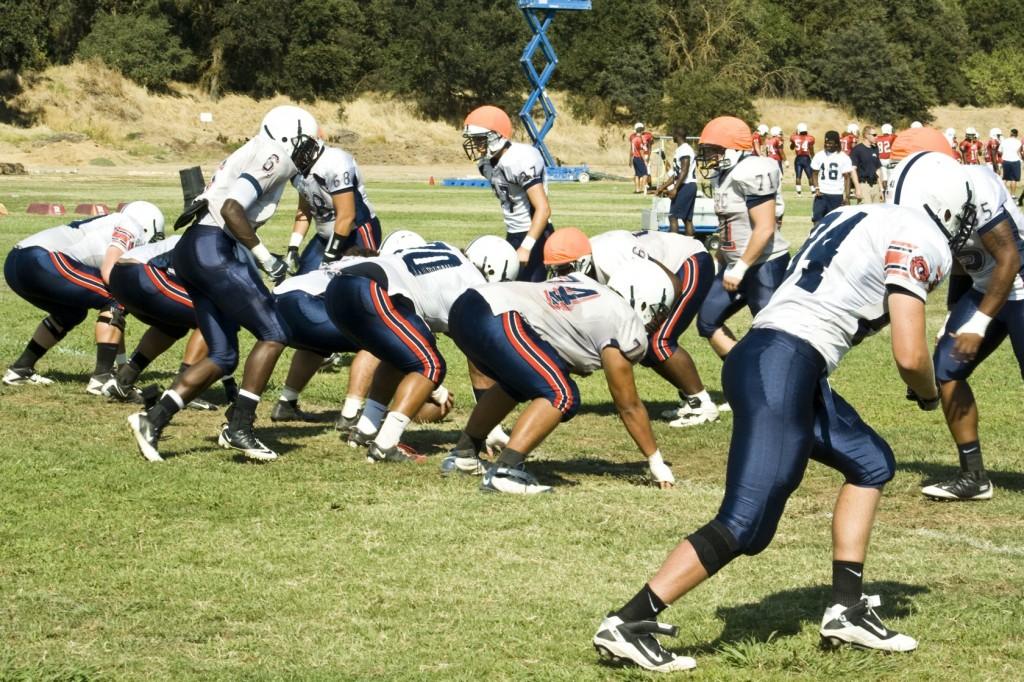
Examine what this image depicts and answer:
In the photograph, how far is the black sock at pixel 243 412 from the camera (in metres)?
8.20

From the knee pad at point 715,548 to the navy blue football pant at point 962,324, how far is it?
3006 mm

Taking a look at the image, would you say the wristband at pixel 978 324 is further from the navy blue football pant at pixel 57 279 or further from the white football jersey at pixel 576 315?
the navy blue football pant at pixel 57 279

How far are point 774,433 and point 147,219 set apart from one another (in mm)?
6610

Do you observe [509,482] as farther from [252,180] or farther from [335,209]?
[335,209]

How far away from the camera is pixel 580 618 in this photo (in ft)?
17.6

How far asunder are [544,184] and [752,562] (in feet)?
16.3

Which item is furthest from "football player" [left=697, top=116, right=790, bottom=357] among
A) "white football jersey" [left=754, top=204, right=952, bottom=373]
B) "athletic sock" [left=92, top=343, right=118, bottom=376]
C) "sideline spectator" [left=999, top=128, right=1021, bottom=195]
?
"sideline spectator" [left=999, top=128, right=1021, bottom=195]

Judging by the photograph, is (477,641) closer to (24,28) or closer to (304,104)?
(24,28)

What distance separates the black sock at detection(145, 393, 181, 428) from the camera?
26.5ft

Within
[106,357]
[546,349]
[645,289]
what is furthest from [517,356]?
[106,357]

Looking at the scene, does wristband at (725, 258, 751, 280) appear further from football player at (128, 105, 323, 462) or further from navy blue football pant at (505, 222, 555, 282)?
football player at (128, 105, 323, 462)

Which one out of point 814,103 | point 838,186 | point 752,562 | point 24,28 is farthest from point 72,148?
point 752,562

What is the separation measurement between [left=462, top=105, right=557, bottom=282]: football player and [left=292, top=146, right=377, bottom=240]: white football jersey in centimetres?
116

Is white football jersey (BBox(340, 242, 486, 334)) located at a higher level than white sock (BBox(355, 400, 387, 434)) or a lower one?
higher
